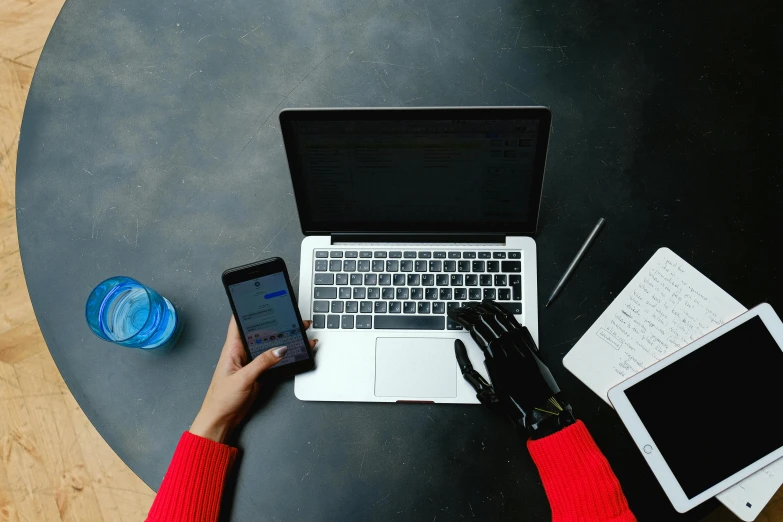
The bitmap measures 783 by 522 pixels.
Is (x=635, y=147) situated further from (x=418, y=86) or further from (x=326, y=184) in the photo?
(x=326, y=184)

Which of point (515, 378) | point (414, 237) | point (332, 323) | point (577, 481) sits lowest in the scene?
point (577, 481)

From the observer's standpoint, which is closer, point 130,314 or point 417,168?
point 417,168

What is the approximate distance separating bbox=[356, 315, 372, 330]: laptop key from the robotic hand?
146mm

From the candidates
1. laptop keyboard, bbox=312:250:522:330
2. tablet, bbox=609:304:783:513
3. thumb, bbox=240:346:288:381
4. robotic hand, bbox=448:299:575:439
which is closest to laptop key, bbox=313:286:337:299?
laptop keyboard, bbox=312:250:522:330

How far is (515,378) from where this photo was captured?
92cm

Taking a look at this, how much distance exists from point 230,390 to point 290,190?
357mm

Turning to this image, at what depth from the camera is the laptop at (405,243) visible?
2.83 feet

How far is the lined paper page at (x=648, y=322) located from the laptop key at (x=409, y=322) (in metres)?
0.21

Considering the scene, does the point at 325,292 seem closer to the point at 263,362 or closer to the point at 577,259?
the point at 263,362

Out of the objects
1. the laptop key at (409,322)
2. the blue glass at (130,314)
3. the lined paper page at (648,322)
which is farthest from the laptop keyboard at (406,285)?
the blue glass at (130,314)

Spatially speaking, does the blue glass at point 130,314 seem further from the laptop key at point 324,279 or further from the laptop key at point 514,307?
the laptop key at point 514,307

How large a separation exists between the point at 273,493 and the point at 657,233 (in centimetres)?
74

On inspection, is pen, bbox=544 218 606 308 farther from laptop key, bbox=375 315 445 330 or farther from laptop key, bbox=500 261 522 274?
laptop key, bbox=375 315 445 330

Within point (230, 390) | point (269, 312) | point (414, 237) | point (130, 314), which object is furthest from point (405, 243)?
point (130, 314)
